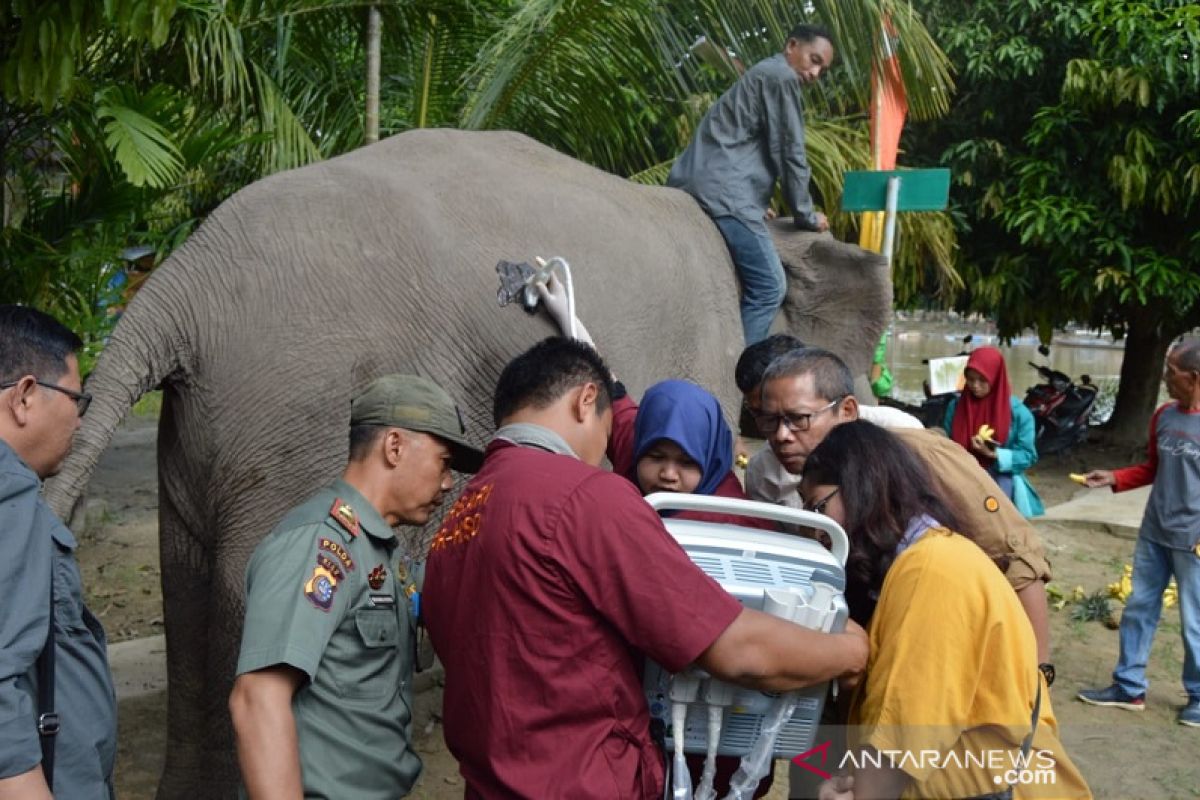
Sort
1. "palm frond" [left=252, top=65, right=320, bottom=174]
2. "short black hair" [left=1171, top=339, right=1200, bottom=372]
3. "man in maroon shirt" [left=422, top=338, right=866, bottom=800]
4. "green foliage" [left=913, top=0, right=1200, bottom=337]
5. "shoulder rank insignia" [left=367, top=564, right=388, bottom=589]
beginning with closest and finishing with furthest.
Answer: "man in maroon shirt" [left=422, top=338, right=866, bottom=800] < "shoulder rank insignia" [left=367, top=564, right=388, bottom=589] < "short black hair" [left=1171, top=339, right=1200, bottom=372] < "palm frond" [left=252, top=65, right=320, bottom=174] < "green foliage" [left=913, top=0, right=1200, bottom=337]

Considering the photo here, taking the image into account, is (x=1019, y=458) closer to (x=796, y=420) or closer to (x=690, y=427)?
(x=796, y=420)

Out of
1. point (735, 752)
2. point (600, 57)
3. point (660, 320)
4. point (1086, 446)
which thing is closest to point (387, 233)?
point (660, 320)

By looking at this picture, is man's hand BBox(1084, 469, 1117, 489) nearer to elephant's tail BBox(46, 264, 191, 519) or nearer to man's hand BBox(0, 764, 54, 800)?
elephant's tail BBox(46, 264, 191, 519)

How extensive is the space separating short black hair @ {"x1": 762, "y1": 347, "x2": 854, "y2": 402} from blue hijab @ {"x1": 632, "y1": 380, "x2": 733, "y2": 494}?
0.16 m

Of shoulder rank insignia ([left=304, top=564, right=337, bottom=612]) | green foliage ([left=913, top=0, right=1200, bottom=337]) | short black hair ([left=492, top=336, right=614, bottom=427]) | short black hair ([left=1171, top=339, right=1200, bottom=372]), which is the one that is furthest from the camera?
green foliage ([left=913, top=0, right=1200, bottom=337])

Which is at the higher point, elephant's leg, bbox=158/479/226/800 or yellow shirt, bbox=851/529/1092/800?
yellow shirt, bbox=851/529/1092/800

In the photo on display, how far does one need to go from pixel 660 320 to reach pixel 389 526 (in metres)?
2.40

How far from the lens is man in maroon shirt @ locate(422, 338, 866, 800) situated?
1.80 meters

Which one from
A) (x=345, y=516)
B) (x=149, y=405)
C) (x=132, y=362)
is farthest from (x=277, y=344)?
(x=149, y=405)

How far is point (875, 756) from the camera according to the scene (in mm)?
1928

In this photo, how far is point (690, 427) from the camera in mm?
2742

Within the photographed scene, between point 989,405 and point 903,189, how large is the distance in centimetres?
150

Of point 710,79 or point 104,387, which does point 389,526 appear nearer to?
point 104,387

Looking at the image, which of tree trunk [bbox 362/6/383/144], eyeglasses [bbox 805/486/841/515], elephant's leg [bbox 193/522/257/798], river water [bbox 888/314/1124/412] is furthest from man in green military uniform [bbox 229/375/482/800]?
river water [bbox 888/314/1124/412]
